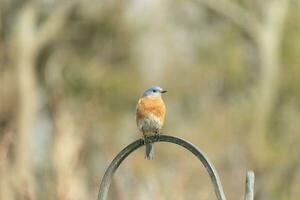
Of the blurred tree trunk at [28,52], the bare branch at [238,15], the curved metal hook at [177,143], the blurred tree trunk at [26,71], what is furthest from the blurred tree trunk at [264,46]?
the curved metal hook at [177,143]

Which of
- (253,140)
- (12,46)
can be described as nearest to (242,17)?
(253,140)

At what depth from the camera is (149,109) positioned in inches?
198

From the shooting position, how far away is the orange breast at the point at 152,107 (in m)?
5.02

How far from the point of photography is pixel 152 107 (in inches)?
198

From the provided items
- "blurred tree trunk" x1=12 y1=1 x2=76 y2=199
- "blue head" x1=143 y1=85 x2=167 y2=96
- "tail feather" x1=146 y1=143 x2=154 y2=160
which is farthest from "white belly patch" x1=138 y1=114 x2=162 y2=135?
"blurred tree trunk" x1=12 y1=1 x2=76 y2=199

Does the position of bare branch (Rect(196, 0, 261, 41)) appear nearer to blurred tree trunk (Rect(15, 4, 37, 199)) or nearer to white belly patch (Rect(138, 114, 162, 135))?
blurred tree trunk (Rect(15, 4, 37, 199))

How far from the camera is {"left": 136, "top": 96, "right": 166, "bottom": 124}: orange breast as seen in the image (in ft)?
16.5

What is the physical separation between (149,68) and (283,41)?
3.27m

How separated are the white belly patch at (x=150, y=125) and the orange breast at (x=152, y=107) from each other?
22mm

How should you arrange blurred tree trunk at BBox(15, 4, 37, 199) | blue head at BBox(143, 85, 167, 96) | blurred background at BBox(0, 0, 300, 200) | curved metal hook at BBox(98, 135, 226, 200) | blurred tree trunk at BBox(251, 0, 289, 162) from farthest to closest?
blurred tree trunk at BBox(251, 0, 289, 162), blurred background at BBox(0, 0, 300, 200), blurred tree trunk at BBox(15, 4, 37, 199), blue head at BBox(143, 85, 167, 96), curved metal hook at BBox(98, 135, 226, 200)

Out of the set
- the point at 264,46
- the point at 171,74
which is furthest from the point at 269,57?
the point at 171,74

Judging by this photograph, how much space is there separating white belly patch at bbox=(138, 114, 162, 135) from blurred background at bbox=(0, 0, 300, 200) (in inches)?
410

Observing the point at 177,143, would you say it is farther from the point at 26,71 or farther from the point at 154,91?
the point at 26,71

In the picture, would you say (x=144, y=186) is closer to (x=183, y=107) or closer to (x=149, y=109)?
(x=149, y=109)
